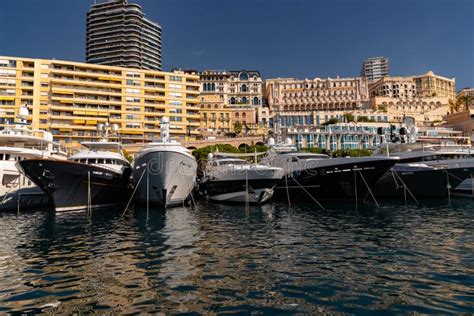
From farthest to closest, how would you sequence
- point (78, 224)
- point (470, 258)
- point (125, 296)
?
point (78, 224), point (470, 258), point (125, 296)

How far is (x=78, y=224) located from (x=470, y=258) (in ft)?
64.1

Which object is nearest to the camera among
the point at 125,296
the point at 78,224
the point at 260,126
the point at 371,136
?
the point at 125,296

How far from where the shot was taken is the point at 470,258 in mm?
10062

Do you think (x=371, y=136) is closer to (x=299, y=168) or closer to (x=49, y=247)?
(x=299, y=168)

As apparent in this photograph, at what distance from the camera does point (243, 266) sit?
9.79 metres

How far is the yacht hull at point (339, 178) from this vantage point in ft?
85.2

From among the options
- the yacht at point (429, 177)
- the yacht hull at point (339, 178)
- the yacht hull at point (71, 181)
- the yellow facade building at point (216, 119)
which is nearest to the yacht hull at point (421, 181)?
the yacht at point (429, 177)

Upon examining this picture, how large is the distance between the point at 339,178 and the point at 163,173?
51.5 feet

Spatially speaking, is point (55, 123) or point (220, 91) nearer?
point (55, 123)

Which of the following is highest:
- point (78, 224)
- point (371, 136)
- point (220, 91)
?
point (220, 91)

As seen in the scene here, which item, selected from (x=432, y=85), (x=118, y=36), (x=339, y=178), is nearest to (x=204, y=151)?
(x=339, y=178)

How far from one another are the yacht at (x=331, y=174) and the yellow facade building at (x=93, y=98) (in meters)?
47.4

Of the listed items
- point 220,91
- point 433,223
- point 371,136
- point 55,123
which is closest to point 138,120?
point 55,123

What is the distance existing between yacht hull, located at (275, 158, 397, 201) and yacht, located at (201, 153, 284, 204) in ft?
7.08
